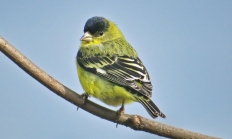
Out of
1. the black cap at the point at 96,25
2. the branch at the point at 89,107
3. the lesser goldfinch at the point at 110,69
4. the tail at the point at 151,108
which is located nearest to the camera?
the branch at the point at 89,107

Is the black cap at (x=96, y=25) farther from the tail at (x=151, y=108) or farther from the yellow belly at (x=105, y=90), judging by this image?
the tail at (x=151, y=108)

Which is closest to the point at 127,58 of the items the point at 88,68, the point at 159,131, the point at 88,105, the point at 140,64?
the point at 140,64

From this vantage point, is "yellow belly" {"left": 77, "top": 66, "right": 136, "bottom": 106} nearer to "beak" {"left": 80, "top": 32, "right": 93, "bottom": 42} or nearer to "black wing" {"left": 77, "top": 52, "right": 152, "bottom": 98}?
"black wing" {"left": 77, "top": 52, "right": 152, "bottom": 98}

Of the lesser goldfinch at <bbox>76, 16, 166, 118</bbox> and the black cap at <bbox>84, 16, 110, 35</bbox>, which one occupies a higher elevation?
the black cap at <bbox>84, 16, 110, 35</bbox>

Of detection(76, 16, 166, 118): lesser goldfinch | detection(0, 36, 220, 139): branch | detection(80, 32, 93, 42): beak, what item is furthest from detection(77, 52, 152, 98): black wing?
detection(0, 36, 220, 139): branch

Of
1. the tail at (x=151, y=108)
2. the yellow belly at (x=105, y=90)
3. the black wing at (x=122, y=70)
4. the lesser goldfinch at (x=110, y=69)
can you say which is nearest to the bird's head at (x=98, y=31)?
the lesser goldfinch at (x=110, y=69)

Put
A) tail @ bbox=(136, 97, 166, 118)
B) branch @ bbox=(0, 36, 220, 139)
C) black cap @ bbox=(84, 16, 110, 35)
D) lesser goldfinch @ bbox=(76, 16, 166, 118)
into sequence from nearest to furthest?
branch @ bbox=(0, 36, 220, 139) < tail @ bbox=(136, 97, 166, 118) < lesser goldfinch @ bbox=(76, 16, 166, 118) < black cap @ bbox=(84, 16, 110, 35)

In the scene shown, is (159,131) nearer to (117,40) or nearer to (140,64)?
(140,64)
